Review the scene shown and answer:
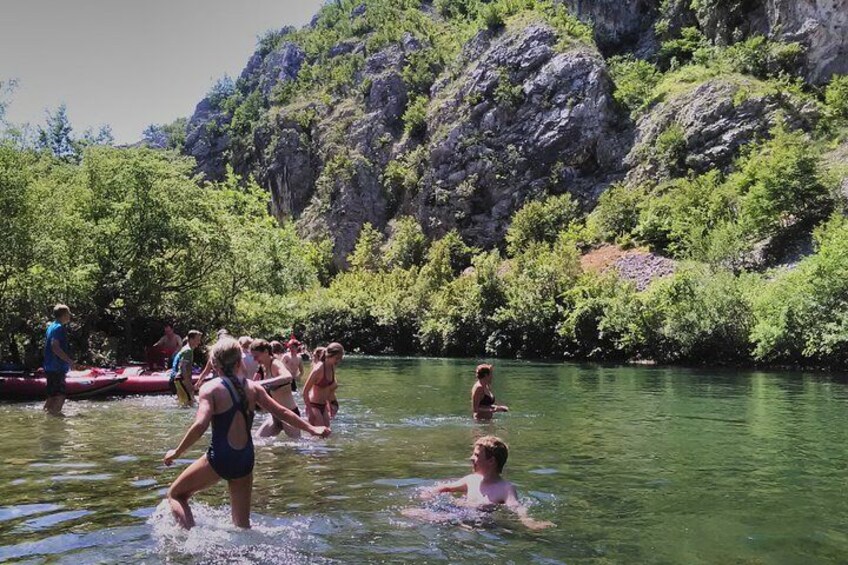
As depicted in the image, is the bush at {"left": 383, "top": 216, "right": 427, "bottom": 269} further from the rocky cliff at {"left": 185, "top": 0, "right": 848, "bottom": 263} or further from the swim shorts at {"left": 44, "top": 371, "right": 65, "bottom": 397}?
the swim shorts at {"left": 44, "top": 371, "right": 65, "bottom": 397}

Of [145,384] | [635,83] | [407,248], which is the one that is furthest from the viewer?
[407,248]

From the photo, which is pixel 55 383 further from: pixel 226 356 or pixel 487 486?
pixel 487 486

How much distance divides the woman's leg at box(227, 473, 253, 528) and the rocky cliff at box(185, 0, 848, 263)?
58.5m

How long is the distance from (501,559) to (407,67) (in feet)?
301

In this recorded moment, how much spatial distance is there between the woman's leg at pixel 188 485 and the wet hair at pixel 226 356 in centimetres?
83

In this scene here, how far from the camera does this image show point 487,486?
7531mm

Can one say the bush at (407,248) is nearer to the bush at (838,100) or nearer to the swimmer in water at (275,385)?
the bush at (838,100)

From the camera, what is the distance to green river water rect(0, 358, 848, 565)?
20.6 feet

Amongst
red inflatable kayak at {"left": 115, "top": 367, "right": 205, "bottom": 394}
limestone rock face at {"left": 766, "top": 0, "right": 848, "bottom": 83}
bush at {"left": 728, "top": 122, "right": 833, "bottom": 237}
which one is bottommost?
red inflatable kayak at {"left": 115, "top": 367, "right": 205, "bottom": 394}

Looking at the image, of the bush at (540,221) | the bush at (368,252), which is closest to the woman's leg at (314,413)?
the bush at (540,221)

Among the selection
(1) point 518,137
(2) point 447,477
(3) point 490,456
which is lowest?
(2) point 447,477

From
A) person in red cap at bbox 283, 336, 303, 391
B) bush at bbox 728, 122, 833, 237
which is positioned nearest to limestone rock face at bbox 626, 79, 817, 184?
bush at bbox 728, 122, 833, 237

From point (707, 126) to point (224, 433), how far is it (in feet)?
199

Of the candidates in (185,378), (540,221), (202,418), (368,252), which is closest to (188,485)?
(202,418)
